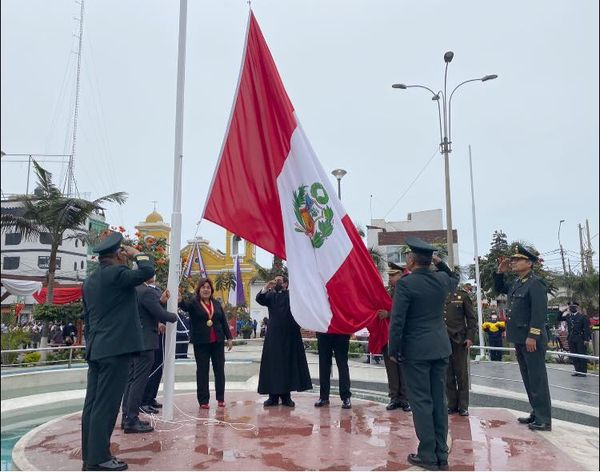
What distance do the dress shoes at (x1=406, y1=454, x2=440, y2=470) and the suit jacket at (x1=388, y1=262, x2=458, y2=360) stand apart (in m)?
0.83

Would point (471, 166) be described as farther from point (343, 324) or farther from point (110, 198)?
point (343, 324)

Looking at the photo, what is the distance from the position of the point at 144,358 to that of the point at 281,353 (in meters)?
1.90

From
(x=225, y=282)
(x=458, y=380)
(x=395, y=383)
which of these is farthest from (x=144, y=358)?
(x=225, y=282)

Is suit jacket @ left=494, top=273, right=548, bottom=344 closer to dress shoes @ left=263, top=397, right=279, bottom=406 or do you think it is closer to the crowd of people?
the crowd of people

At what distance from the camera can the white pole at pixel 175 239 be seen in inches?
227

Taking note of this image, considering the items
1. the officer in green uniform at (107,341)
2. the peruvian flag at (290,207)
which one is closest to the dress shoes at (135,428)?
the officer in green uniform at (107,341)

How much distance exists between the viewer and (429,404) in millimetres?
4445

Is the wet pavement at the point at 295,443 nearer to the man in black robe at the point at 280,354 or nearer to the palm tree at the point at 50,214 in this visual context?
the man in black robe at the point at 280,354

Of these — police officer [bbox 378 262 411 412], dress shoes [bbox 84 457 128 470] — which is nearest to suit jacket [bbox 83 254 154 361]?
dress shoes [bbox 84 457 128 470]

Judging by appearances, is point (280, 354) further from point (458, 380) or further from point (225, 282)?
point (225, 282)

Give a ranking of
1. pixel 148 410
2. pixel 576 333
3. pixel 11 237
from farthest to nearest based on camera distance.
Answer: pixel 11 237
pixel 576 333
pixel 148 410

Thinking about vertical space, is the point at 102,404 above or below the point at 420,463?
above

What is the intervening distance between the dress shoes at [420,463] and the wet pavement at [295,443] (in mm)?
78

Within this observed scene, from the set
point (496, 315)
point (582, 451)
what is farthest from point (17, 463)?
point (496, 315)
